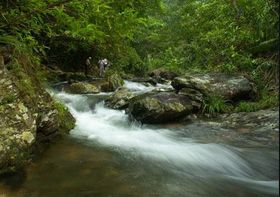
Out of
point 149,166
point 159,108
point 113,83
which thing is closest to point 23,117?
point 149,166

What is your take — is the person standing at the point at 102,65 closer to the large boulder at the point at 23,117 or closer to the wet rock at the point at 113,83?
the wet rock at the point at 113,83

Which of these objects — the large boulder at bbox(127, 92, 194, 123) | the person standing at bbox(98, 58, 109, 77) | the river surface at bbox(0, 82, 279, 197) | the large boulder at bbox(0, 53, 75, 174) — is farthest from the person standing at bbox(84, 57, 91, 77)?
the large boulder at bbox(0, 53, 75, 174)

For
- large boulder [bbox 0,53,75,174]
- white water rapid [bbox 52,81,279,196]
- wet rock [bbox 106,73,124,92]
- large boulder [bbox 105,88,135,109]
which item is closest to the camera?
large boulder [bbox 0,53,75,174]

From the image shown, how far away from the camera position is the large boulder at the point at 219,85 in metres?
9.91

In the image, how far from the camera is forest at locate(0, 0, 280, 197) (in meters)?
4.73

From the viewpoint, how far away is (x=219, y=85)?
33.6 feet

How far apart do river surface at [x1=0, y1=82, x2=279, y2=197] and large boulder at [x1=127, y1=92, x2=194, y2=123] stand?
22.1 inches

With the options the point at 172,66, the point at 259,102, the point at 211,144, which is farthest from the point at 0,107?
the point at 172,66

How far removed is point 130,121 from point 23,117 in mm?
4064

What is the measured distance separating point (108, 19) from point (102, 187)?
2528 mm

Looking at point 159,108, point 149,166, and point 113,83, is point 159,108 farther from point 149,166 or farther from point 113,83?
point 113,83

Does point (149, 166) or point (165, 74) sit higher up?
point (165, 74)

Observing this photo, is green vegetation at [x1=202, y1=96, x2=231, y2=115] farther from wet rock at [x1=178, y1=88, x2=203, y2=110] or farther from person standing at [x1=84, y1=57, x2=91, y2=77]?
person standing at [x1=84, y1=57, x2=91, y2=77]

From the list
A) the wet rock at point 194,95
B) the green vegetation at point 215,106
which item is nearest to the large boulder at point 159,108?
the wet rock at point 194,95
